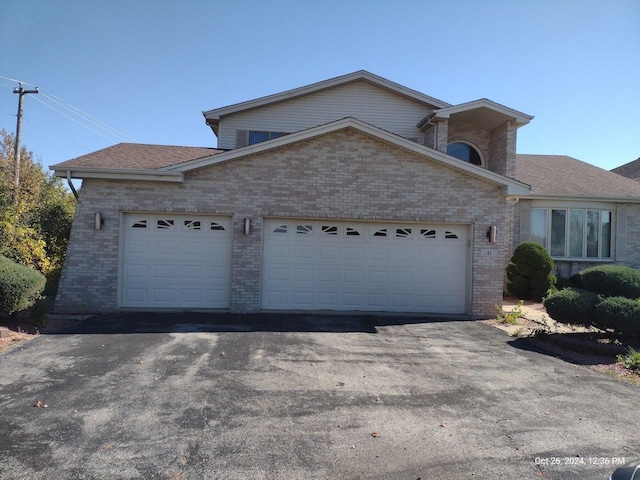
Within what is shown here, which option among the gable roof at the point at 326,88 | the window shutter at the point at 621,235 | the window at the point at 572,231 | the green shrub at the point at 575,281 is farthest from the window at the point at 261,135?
the window shutter at the point at 621,235

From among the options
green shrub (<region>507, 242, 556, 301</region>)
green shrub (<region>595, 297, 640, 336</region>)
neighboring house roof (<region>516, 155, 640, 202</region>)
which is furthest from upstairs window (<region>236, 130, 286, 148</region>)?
green shrub (<region>595, 297, 640, 336</region>)

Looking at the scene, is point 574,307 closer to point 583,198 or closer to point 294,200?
point 294,200

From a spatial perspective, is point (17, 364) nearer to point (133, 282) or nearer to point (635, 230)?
point (133, 282)

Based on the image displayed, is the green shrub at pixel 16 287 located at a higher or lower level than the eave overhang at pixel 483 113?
lower

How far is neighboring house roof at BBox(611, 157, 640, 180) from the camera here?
22.0 meters

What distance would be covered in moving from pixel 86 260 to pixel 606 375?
10.5 meters

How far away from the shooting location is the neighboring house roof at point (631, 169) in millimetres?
21984

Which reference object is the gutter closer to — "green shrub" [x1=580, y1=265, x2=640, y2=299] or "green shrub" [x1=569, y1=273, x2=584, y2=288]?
"green shrub" [x1=569, y1=273, x2=584, y2=288]

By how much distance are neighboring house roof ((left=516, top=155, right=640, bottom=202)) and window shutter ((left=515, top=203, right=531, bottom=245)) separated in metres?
0.57

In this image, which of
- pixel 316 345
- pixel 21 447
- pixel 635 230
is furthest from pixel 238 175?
pixel 635 230

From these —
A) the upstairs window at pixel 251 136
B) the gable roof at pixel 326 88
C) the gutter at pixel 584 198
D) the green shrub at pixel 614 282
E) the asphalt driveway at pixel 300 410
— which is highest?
the gable roof at pixel 326 88

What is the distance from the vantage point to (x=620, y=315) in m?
7.33

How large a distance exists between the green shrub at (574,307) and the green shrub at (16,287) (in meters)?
10.0

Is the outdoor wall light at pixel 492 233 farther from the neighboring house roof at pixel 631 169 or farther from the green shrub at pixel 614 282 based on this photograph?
the neighboring house roof at pixel 631 169
